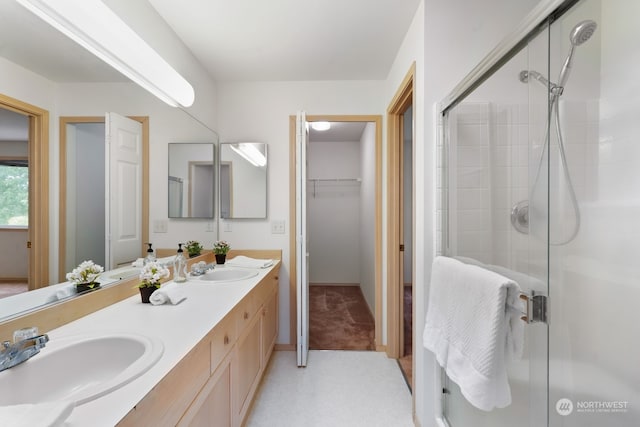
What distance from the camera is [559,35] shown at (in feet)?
2.95

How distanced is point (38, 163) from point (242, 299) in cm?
95

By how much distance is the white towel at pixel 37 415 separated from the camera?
18.3 inches

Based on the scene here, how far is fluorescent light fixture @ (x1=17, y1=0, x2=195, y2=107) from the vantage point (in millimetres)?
929

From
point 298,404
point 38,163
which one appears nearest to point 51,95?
point 38,163

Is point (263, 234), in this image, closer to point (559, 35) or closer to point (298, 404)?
Answer: point (298, 404)

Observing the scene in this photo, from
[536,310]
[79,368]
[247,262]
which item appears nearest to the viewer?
[79,368]

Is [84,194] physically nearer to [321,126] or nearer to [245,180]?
[245,180]

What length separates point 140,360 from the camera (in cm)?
74

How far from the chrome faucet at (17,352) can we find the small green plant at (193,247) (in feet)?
3.90

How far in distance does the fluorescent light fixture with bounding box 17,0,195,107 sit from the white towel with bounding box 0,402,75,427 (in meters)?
1.17

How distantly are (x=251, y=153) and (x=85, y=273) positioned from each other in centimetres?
152

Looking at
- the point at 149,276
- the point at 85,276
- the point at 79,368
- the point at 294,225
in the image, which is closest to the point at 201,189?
the point at 294,225

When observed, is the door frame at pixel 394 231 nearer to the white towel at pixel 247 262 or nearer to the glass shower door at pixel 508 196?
the glass shower door at pixel 508 196

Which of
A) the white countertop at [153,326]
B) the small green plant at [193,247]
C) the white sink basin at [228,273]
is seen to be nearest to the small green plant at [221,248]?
the small green plant at [193,247]
